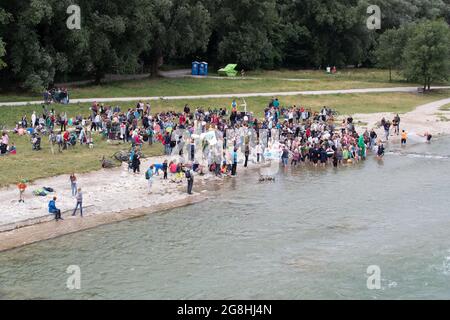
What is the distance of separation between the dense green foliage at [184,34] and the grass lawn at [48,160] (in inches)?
480

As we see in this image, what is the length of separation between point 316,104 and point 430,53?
52.9 ft

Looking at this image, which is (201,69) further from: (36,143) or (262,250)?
(262,250)

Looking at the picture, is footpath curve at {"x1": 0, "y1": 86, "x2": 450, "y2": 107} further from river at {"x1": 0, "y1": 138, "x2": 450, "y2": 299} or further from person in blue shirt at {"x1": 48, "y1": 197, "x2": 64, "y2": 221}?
person in blue shirt at {"x1": 48, "y1": 197, "x2": 64, "y2": 221}

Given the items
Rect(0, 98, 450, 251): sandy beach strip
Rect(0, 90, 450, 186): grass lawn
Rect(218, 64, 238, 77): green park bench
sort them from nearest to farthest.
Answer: Rect(0, 98, 450, 251): sandy beach strip → Rect(0, 90, 450, 186): grass lawn → Rect(218, 64, 238, 77): green park bench

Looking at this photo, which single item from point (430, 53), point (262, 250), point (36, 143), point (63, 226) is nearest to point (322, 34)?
point (430, 53)

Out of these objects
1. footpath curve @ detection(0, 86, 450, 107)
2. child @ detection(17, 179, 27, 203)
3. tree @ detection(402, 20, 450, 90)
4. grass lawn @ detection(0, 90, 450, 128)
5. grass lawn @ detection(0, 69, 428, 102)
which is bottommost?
child @ detection(17, 179, 27, 203)

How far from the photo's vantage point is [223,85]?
64375mm

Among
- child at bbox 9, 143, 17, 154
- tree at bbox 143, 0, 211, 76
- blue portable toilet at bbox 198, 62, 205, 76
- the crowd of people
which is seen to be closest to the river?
the crowd of people

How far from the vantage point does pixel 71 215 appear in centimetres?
2858

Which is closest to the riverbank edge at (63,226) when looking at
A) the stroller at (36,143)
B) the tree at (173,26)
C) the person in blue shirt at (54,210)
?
the person in blue shirt at (54,210)

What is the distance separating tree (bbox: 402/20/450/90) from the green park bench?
57.5 feet

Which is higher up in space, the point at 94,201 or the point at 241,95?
the point at 241,95

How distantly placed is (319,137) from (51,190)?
58.2ft

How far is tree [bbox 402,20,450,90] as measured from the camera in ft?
224
